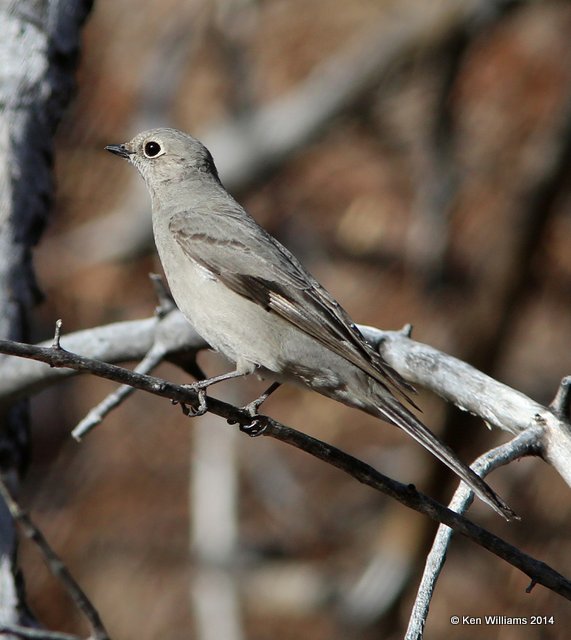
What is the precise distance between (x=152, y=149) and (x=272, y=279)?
1.32 metres

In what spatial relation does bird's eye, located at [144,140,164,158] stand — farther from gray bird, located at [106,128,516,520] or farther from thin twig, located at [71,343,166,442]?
thin twig, located at [71,343,166,442]

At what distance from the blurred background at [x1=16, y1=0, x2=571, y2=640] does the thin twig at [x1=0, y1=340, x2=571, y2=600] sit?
4248 mm

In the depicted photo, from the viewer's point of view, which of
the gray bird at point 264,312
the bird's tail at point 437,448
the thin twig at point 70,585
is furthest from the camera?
the gray bird at point 264,312

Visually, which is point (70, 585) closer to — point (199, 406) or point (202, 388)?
point (199, 406)

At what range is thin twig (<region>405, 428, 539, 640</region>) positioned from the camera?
114 inches

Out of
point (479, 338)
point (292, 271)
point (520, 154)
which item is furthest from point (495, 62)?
point (292, 271)

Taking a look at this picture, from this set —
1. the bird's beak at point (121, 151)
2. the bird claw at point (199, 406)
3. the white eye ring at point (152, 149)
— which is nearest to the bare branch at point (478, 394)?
the bird claw at point (199, 406)

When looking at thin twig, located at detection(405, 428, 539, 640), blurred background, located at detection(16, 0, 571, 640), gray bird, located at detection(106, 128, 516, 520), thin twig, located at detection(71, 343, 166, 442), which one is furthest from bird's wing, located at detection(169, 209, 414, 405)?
blurred background, located at detection(16, 0, 571, 640)

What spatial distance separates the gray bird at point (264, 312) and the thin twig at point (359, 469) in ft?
1.39

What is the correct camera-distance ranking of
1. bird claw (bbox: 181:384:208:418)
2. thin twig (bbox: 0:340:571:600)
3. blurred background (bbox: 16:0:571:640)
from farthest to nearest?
blurred background (bbox: 16:0:571:640) < bird claw (bbox: 181:384:208:418) < thin twig (bbox: 0:340:571:600)

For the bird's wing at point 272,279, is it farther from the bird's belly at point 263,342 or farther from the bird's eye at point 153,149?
the bird's eye at point 153,149

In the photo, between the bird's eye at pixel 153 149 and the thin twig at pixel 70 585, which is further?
the bird's eye at pixel 153 149

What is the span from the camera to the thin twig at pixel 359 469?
2.79 meters

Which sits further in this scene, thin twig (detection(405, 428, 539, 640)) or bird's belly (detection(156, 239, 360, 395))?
bird's belly (detection(156, 239, 360, 395))
